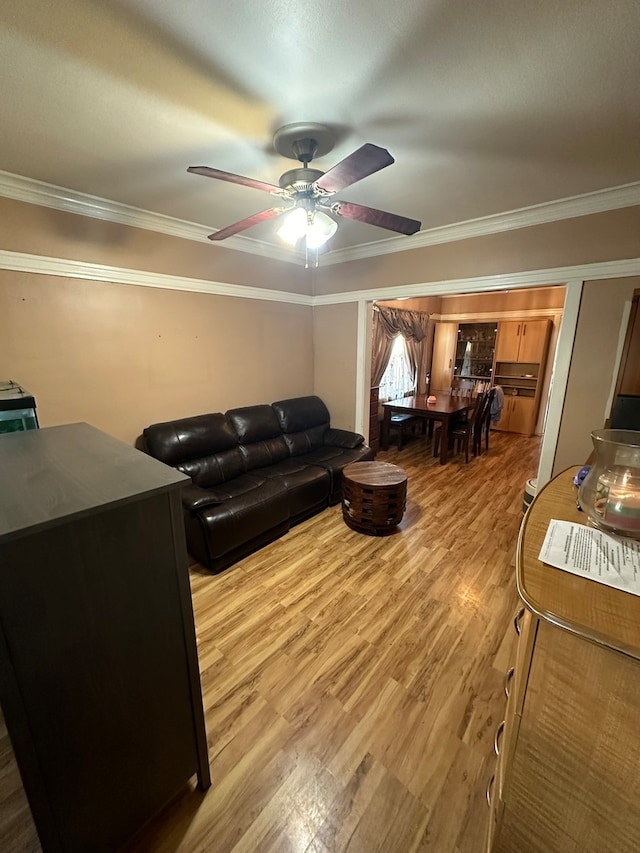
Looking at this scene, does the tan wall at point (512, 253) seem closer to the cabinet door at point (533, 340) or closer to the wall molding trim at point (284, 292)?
the wall molding trim at point (284, 292)

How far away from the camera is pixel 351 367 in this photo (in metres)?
4.03

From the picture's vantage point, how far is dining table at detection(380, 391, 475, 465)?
4.62m

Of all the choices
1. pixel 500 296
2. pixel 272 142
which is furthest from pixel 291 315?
pixel 500 296

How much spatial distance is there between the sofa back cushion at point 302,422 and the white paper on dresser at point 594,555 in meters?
2.95

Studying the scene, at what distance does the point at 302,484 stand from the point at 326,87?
2526mm

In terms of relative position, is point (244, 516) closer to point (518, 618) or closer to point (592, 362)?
point (518, 618)

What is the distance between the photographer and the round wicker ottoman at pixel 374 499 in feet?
9.36

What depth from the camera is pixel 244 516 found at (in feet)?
8.29

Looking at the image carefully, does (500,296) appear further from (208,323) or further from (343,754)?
(343,754)

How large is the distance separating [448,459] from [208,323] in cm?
371

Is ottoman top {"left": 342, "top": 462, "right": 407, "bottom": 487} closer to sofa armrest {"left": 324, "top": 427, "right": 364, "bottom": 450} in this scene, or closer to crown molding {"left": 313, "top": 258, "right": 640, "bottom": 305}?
sofa armrest {"left": 324, "top": 427, "right": 364, "bottom": 450}

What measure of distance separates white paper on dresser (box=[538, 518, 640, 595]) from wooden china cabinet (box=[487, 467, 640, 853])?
29 mm

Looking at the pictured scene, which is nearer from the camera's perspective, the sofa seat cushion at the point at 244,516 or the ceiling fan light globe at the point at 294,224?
the ceiling fan light globe at the point at 294,224

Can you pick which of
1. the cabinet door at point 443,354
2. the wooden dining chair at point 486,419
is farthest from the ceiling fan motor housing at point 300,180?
the cabinet door at point 443,354
